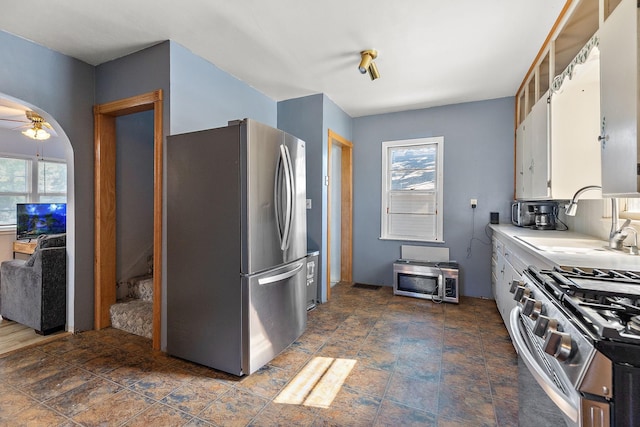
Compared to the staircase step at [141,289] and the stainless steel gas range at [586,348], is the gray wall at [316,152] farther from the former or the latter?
the stainless steel gas range at [586,348]

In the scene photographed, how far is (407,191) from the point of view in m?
4.33

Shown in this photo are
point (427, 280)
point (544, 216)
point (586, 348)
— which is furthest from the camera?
point (427, 280)

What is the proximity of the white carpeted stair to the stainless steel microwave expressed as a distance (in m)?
2.90

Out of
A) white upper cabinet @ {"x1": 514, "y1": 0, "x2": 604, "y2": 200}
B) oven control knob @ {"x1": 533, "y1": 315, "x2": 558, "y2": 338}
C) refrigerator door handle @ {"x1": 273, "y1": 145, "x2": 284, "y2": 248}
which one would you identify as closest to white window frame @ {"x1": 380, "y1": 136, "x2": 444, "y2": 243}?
white upper cabinet @ {"x1": 514, "y1": 0, "x2": 604, "y2": 200}

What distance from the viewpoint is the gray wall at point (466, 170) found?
3834 millimetres

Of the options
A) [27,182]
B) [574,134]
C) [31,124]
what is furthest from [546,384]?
[27,182]

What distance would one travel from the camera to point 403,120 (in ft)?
14.1

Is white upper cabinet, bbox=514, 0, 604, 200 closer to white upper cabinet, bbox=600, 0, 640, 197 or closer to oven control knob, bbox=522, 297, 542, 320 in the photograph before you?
white upper cabinet, bbox=600, 0, 640, 197

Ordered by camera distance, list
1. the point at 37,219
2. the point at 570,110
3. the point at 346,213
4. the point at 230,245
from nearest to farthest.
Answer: the point at 230,245 < the point at 570,110 < the point at 37,219 < the point at 346,213

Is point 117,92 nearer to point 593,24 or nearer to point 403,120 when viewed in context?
point 403,120

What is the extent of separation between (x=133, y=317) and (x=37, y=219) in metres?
3.00

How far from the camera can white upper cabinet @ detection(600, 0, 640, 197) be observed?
1.20m

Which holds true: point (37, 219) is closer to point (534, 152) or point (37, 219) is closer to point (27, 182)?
point (27, 182)

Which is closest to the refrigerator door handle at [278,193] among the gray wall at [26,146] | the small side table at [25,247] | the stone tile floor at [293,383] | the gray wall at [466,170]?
the stone tile floor at [293,383]
